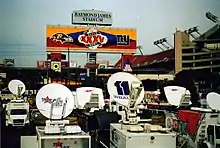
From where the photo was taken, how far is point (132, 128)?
4793mm

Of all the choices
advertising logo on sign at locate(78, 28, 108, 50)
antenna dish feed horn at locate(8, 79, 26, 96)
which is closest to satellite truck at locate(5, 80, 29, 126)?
antenna dish feed horn at locate(8, 79, 26, 96)

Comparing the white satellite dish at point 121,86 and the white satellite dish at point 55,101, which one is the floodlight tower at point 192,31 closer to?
the white satellite dish at point 121,86

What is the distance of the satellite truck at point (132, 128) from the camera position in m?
4.59

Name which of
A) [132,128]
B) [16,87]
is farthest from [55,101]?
[16,87]

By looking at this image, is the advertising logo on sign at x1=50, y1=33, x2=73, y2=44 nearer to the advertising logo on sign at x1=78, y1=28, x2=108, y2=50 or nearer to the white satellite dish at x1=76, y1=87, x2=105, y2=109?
the advertising logo on sign at x1=78, y1=28, x2=108, y2=50

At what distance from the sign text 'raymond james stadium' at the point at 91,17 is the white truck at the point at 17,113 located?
93.3 inches

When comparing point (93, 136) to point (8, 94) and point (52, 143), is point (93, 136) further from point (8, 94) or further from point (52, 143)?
point (8, 94)

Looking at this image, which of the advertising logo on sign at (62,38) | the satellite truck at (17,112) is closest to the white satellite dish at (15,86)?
the satellite truck at (17,112)

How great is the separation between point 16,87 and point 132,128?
422 centimetres

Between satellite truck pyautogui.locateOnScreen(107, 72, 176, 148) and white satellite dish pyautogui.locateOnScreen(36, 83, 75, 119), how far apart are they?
2.23ft

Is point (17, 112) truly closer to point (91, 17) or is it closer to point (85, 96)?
point (85, 96)

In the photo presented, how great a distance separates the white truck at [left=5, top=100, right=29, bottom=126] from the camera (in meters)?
7.68

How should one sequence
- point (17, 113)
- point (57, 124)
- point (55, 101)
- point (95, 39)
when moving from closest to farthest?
point (57, 124), point (55, 101), point (17, 113), point (95, 39)

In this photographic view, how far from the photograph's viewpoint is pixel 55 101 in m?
5.43
